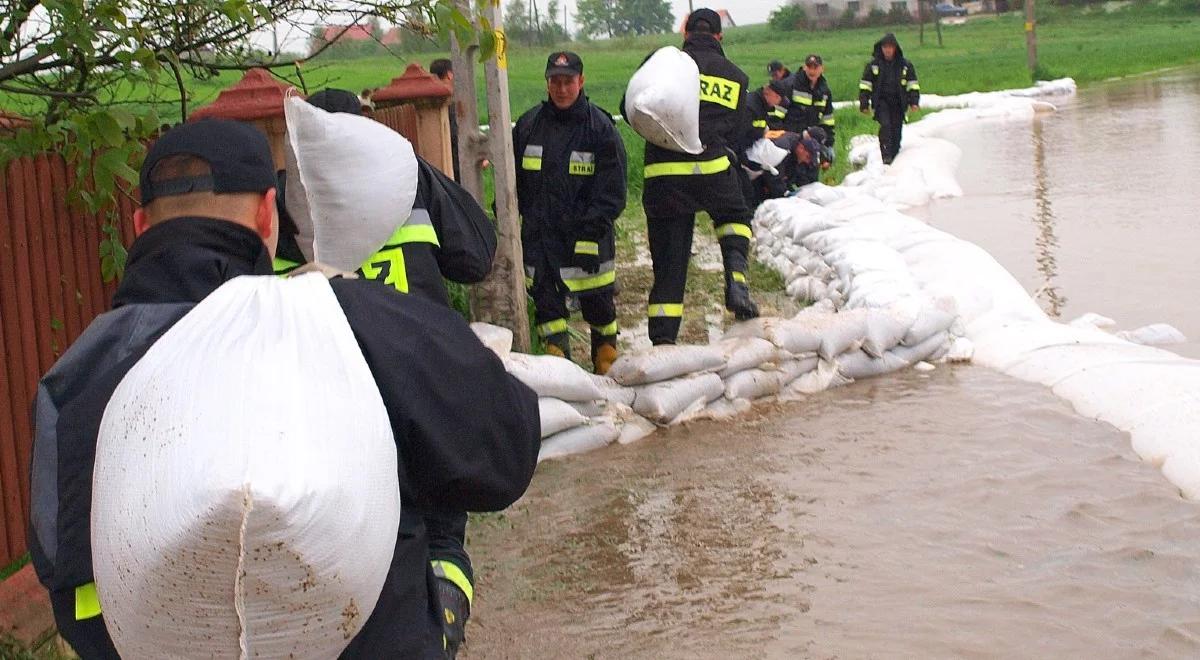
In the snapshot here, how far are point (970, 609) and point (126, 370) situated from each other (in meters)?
2.62

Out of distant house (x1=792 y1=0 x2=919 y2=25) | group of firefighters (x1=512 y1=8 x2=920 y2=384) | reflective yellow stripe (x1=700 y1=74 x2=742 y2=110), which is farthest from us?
distant house (x1=792 y1=0 x2=919 y2=25)

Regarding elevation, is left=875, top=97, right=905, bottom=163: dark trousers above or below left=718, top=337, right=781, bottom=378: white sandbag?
above

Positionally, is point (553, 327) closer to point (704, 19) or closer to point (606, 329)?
point (606, 329)

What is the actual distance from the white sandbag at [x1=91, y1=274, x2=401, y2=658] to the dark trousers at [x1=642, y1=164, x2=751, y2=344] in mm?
5119

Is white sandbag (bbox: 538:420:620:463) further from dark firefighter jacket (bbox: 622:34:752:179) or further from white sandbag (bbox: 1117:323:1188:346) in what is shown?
white sandbag (bbox: 1117:323:1188:346)

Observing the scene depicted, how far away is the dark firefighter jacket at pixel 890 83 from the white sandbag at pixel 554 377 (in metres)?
9.77

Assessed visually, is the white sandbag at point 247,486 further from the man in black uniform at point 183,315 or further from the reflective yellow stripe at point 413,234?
the reflective yellow stripe at point 413,234

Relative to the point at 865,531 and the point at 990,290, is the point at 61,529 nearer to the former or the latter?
the point at 865,531

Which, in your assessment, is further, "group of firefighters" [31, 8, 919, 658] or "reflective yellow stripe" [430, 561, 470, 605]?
"reflective yellow stripe" [430, 561, 470, 605]

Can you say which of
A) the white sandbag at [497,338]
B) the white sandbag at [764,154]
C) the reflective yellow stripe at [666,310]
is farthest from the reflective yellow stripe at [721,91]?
the white sandbag at [764,154]

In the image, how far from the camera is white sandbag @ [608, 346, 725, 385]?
18.9 ft

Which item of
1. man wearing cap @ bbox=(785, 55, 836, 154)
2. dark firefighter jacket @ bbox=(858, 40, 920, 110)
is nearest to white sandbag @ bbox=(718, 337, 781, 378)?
man wearing cap @ bbox=(785, 55, 836, 154)

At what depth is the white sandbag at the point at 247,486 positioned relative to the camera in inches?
57.6

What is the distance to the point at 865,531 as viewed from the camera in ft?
14.5
